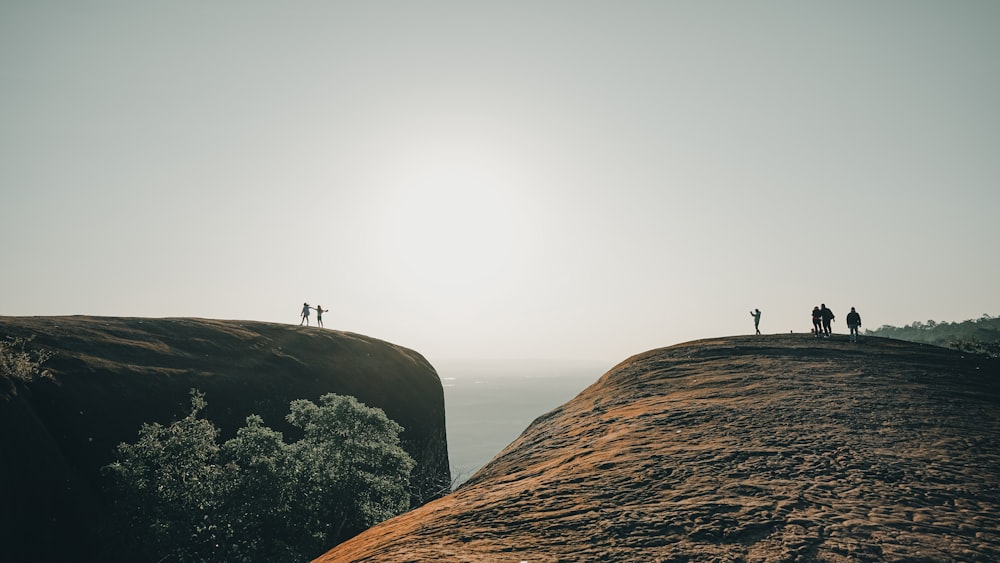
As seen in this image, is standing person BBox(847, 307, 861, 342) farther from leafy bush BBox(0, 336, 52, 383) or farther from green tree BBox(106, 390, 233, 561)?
leafy bush BBox(0, 336, 52, 383)

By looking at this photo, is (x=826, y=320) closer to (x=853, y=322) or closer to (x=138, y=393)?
(x=853, y=322)

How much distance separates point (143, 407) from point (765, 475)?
42440 millimetres

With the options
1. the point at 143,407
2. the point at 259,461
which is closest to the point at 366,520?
the point at 259,461

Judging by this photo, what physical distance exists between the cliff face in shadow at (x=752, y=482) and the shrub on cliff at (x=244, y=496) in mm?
9031

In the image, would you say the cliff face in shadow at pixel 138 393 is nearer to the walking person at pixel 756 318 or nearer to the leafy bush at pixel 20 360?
the leafy bush at pixel 20 360

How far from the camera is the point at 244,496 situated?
24.9 m

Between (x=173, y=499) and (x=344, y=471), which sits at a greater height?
(x=344, y=471)

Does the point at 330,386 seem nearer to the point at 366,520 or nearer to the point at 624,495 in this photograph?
the point at 366,520

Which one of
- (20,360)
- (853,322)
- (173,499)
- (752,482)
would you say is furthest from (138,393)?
(853,322)

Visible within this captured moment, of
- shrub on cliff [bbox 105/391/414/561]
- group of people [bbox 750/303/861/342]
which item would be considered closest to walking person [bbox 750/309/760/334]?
group of people [bbox 750/303/861/342]

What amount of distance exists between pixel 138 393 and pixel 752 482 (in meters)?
43.3

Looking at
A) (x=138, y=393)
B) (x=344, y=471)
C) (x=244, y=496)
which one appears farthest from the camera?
(x=138, y=393)

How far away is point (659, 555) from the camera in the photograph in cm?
971

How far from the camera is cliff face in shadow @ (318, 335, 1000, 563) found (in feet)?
32.3
